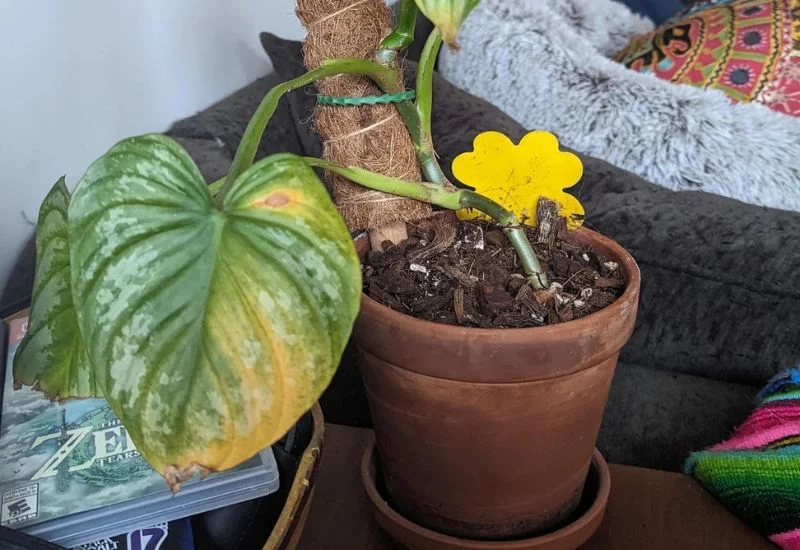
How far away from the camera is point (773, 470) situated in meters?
0.63

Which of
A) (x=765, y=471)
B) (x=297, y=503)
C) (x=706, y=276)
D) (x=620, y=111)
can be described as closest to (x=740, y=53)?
(x=620, y=111)

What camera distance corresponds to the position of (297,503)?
0.47 m

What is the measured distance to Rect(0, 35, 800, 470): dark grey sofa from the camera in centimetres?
87

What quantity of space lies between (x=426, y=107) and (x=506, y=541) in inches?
13.2

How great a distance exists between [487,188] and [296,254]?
297mm

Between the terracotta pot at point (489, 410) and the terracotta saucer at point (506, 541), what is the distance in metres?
0.01

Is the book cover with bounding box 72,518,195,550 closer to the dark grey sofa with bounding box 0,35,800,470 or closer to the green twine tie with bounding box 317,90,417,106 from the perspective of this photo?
the green twine tie with bounding box 317,90,417,106

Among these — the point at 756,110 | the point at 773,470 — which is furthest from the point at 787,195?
the point at 773,470

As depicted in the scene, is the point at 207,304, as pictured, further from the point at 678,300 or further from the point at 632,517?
the point at 678,300

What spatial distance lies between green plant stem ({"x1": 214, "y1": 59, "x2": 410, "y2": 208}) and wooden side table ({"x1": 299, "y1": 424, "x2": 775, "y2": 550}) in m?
0.34

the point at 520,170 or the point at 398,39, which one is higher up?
the point at 398,39

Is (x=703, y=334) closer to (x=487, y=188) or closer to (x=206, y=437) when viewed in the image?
(x=487, y=188)

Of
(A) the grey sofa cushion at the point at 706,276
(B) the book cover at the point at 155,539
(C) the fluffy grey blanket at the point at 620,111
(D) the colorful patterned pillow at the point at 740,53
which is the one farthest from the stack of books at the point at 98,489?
(D) the colorful patterned pillow at the point at 740,53

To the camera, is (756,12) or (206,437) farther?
(756,12)
